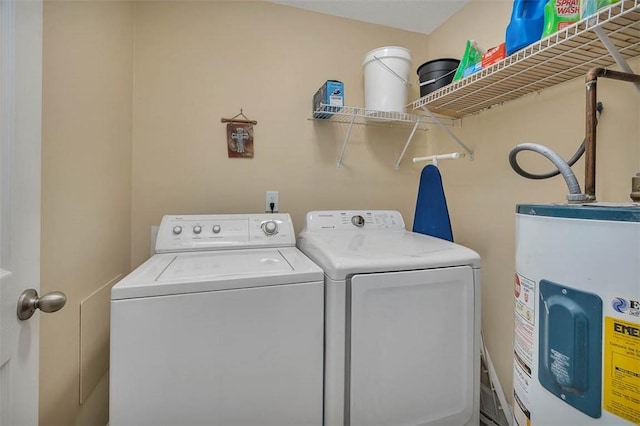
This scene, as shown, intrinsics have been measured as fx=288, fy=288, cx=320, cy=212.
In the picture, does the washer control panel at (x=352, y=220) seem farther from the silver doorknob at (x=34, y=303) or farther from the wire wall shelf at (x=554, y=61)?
the silver doorknob at (x=34, y=303)

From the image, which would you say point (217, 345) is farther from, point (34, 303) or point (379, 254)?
point (379, 254)

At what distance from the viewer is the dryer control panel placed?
1.44 m

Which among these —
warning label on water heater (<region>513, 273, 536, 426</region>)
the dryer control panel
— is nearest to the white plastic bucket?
the dryer control panel

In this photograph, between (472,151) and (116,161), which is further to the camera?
(472,151)

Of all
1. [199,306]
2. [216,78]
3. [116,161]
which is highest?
[216,78]

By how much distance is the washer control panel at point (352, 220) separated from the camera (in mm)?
1704

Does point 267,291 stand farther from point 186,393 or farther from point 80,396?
point 80,396

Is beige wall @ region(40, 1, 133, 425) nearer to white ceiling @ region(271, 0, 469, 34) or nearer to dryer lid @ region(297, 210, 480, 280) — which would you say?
dryer lid @ region(297, 210, 480, 280)

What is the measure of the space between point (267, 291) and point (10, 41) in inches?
35.4

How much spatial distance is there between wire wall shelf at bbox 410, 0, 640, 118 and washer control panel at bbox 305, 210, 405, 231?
69 centimetres

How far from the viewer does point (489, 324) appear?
1.68m

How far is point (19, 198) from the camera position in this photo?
68 cm

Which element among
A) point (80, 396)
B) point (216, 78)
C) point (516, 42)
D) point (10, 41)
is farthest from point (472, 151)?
point (80, 396)

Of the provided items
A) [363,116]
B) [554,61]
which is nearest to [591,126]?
[554,61]
